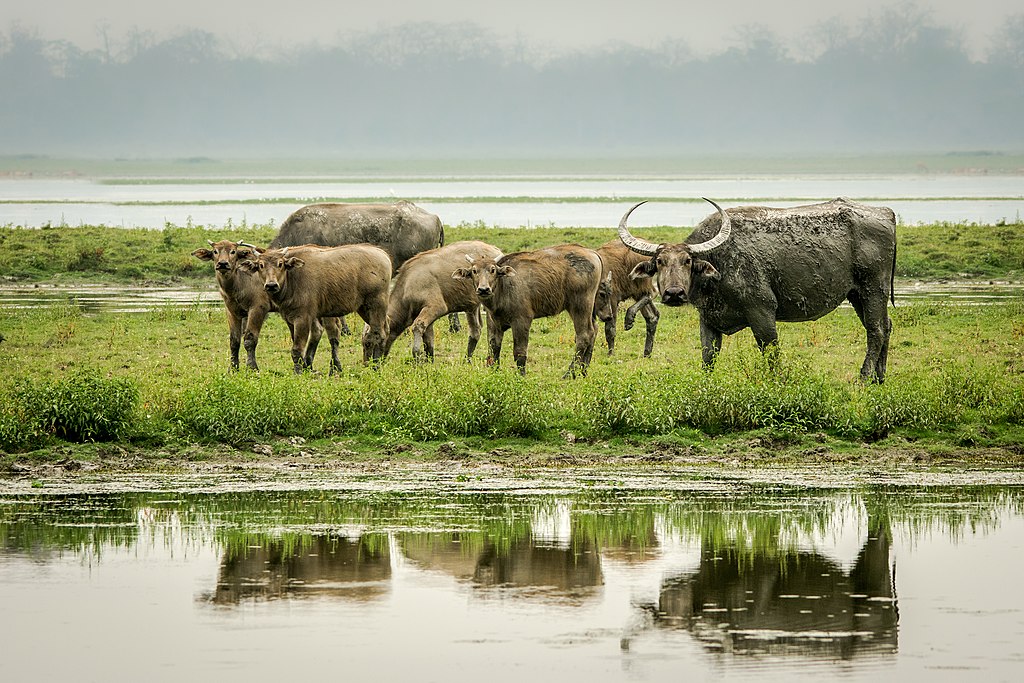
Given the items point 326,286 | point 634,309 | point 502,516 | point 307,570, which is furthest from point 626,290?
point 307,570

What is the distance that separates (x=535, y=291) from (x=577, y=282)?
0.61m

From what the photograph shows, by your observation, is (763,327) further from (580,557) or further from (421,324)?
(580,557)

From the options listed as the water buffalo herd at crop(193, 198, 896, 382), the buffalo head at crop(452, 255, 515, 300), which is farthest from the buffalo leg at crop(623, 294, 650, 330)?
the buffalo head at crop(452, 255, 515, 300)

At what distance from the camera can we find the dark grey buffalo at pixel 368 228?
23.4 m

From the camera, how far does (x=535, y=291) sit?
1755 centimetres

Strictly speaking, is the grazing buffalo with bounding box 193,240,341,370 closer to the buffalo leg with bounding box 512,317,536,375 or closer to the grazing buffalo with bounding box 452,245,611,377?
the grazing buffalo with bounding box 452,245,611,377

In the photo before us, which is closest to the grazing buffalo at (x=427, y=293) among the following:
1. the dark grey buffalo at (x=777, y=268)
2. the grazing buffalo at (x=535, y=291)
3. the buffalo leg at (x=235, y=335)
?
the grazing buffalo at (x=535, y=291)

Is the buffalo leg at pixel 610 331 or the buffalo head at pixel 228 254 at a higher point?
the buffalo head at pixel 228 254

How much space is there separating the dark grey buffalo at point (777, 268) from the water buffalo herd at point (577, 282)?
2 cm

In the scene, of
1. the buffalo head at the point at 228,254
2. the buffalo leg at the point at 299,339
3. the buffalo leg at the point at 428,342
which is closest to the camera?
the buffalo leg at the point at 299,339

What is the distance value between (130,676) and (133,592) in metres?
1.66

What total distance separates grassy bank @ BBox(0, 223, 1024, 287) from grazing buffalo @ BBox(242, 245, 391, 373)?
13194mm

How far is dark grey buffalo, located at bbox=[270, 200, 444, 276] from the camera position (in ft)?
76.8

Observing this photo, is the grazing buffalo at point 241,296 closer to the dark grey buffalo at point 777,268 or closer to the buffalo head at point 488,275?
the buffalo head at point 488,275
